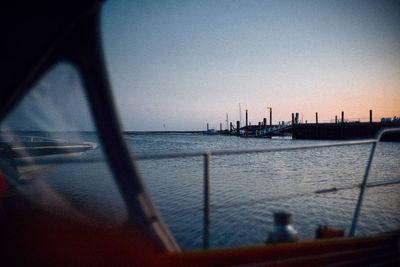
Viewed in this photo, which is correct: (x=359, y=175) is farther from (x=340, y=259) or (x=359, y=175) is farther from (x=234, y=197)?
(x=340, y=259)

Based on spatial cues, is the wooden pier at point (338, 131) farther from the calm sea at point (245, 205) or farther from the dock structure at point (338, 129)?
the calm sea at point (245, 205)

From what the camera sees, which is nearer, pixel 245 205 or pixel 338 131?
pixel 245 205

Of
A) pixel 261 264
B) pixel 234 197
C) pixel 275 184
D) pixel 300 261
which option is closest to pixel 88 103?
pixel 261 264

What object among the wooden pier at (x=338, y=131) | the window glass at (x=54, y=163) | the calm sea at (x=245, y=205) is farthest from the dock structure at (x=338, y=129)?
the window glass at (x=54, y=163)

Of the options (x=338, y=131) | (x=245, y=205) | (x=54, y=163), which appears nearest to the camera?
(x=54, y=163)

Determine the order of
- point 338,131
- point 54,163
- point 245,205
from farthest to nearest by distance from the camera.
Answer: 1. point 338,131
2. point 245,205
3. point 54,163

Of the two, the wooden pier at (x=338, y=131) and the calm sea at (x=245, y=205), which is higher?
the wooden pier at (x=338, y=131)

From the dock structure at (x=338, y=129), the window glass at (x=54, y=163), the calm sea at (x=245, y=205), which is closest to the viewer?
the window glass at (x=54, y=163)

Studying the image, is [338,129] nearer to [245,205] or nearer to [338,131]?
[338,131]

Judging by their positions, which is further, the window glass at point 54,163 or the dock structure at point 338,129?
the dock structure at point 338,129

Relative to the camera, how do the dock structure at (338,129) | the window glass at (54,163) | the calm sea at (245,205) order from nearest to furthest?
the window glass at (54,163), the calm sea at (245,205), the dock structure at (338,129)

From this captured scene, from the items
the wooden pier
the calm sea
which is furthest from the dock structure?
the calm sea

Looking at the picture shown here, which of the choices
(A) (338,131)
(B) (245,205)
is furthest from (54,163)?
(A) (338,131)

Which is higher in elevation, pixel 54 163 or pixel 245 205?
pixel 54 163
